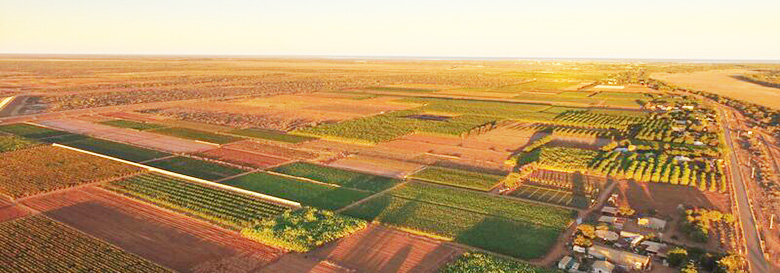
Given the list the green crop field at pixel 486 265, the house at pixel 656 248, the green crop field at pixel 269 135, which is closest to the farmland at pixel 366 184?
the green crop field at pixel 486 265

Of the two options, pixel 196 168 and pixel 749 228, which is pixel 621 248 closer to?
pixel 749 228

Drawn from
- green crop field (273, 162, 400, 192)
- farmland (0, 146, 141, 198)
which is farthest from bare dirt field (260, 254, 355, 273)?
farmland (0, 146, 141, 198)

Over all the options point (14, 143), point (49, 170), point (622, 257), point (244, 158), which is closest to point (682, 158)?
point (622, 257)

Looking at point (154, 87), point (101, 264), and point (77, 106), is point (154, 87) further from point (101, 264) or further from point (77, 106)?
point (101, 264)

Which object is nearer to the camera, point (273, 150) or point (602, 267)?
Answer: point (602, 267)

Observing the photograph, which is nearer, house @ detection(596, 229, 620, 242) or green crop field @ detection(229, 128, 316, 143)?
house @ detection(596, 229, 620, 242)

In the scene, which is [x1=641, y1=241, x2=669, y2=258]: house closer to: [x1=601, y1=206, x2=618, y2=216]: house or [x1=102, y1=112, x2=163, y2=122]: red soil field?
[x1=601, y1=206, x2=618, y2=216]: house

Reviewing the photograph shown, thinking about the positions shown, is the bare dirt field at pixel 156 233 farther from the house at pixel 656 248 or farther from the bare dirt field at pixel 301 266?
the house at pixel 656 248
